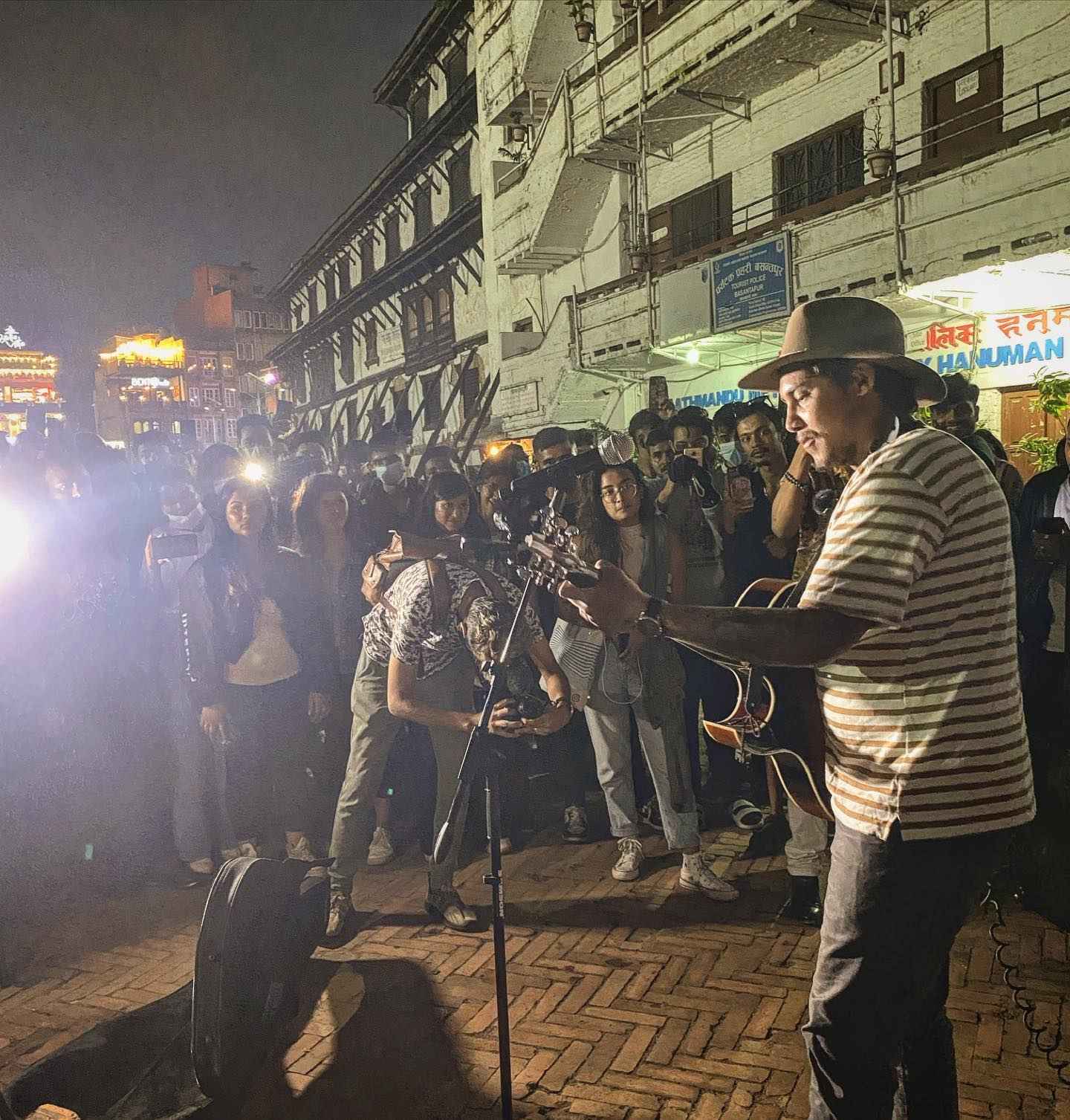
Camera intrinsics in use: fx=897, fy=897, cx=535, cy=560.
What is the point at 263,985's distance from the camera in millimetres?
3387

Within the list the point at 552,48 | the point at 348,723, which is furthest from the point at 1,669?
the point at 552,48

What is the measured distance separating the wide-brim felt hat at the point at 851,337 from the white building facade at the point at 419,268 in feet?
75.5

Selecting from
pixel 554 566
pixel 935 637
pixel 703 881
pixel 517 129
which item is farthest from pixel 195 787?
pixel 517 129

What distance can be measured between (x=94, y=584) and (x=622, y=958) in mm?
4555

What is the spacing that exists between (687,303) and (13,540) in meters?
12.4

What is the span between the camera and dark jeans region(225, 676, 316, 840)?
5.08 meters

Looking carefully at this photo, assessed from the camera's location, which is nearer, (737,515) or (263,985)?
(263,985)

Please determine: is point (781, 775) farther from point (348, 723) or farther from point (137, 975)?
point (348, 723)

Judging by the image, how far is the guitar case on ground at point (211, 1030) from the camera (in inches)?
121

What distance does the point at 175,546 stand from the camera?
18.3ft

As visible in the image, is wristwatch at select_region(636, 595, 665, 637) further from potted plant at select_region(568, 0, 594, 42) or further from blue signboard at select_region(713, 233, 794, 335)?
potted plant at select_region(568, 0, 594, 42)

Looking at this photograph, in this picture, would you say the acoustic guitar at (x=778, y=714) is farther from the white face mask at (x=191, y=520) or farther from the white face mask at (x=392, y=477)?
the white face mask at (x=392, y=477)

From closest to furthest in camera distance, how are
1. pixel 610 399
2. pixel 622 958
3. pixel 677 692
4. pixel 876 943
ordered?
pixel 876 943 → pixel 622 958 → pixel 677 692 → pixel 610 399

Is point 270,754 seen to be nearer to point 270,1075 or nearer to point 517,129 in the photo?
point 270,1075
